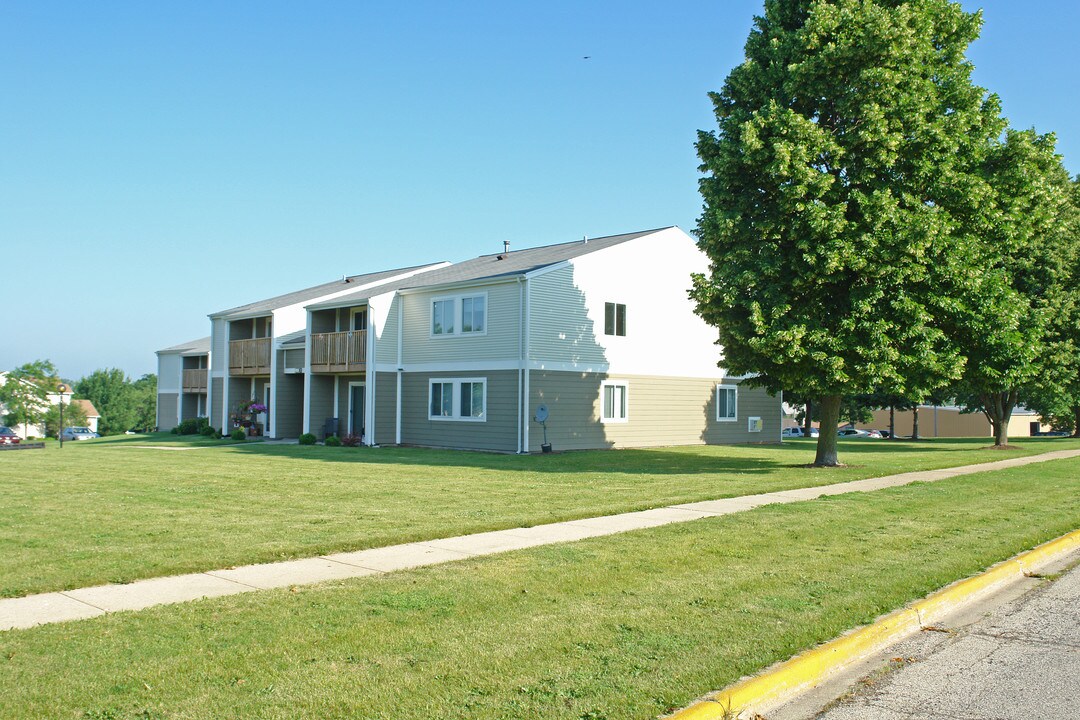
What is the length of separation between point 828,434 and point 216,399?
94.4 ft

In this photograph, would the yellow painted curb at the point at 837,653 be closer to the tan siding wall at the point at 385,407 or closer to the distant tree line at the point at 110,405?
the tan siding wall at the point at 385,407

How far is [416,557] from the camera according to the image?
29.9 feet

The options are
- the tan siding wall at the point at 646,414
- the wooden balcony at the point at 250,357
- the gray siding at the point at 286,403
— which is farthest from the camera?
the wooden balcony at the point at 250,357

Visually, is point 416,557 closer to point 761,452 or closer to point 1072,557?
point 1072,557

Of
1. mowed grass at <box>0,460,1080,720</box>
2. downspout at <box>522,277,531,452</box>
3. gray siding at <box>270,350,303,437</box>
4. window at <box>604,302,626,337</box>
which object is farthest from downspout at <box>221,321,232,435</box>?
mowed grass at <box>0,460,1080,720</box>

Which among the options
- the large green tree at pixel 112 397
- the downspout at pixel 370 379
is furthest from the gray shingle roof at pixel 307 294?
the large green tree at pixel 112 397

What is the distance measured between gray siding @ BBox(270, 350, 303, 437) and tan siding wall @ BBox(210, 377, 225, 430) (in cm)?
605

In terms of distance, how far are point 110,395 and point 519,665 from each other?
390 feet

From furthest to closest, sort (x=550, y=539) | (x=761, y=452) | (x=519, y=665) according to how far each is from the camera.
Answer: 1. (x=761, y=452)
2. (x=550, y=539)
3. (x=519, y=665)

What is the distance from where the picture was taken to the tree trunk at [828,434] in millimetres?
22188

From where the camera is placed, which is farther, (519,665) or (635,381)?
(635,381)

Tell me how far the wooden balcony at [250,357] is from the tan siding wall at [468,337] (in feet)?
29.7

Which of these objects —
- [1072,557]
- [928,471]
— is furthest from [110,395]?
[1072,557]

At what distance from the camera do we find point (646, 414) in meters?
31.0
